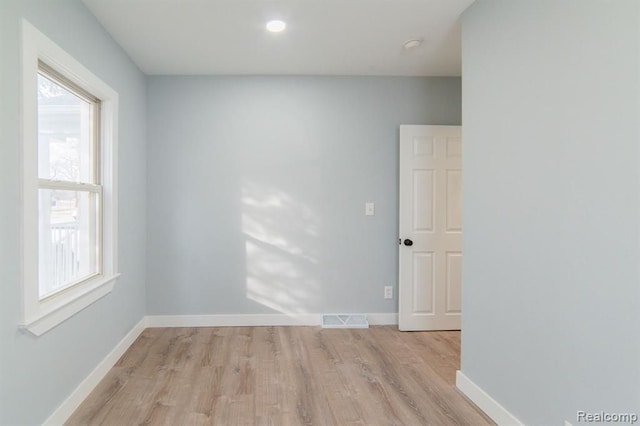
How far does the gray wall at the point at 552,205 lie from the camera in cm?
136

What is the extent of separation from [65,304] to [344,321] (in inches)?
95.5

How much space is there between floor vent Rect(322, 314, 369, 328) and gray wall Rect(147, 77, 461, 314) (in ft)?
0.28

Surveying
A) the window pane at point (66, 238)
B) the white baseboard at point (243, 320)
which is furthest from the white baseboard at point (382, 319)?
the window pane at point (66, 238)

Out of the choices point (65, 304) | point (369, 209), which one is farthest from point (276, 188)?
point (65, 304)

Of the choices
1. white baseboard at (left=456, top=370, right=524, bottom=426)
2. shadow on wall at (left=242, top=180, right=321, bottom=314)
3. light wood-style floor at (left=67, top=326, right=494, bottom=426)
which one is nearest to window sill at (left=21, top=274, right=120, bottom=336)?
light wood-style floor at (left=67, top=326, right=494, bottom=426)

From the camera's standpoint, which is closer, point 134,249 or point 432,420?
point 432,420

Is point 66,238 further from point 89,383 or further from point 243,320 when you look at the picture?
point 243,320

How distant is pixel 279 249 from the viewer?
370cm

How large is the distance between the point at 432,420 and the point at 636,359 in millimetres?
1155

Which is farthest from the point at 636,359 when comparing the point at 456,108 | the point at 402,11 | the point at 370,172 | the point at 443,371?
the point at 456,108

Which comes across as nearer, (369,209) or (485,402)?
(485,402)

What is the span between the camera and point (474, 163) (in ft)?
7.57

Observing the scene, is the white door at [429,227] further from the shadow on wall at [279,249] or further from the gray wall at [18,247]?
the gray wall at [18,247]

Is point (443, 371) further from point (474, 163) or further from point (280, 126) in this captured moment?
point (280, 126)
